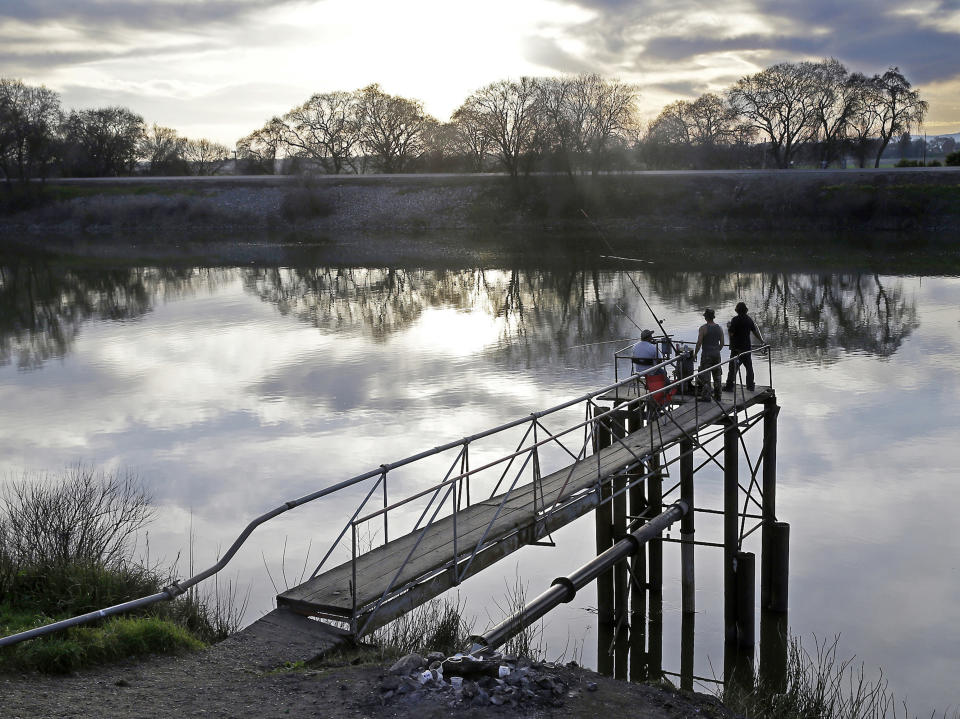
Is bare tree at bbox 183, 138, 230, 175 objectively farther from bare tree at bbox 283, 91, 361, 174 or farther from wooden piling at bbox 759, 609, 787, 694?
wooden piling at bbox 759, 609, 787, 694

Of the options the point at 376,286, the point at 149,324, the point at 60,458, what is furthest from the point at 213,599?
the point at 376,286

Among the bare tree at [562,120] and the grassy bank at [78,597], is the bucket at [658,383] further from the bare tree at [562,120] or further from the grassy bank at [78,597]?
the bare tree at [562,120]

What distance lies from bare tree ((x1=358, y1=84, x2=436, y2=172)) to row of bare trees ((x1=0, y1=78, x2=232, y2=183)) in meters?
22.9

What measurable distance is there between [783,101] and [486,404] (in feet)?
253

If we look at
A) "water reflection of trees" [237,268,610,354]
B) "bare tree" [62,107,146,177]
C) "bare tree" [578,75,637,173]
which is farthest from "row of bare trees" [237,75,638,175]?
"water reflection of trees" [237,268,610,354]

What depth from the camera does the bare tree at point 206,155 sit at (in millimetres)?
122500

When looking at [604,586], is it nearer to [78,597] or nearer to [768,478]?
[768,478]

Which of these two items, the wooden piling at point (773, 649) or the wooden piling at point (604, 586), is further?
the wooden piling at point (604, 586)

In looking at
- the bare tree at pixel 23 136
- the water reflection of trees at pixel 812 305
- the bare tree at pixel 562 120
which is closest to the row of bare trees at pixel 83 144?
the bare tree at pixel 23 136

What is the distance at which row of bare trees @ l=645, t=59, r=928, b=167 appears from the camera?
89.6 metres

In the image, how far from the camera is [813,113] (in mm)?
89688

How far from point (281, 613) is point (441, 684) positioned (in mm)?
2288

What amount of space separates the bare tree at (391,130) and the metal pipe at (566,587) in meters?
98.3

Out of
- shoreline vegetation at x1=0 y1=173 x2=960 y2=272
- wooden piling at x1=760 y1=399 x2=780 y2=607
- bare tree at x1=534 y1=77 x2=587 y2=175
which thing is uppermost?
bare tree at x1=534 y1=77 x2=587 y2=175
